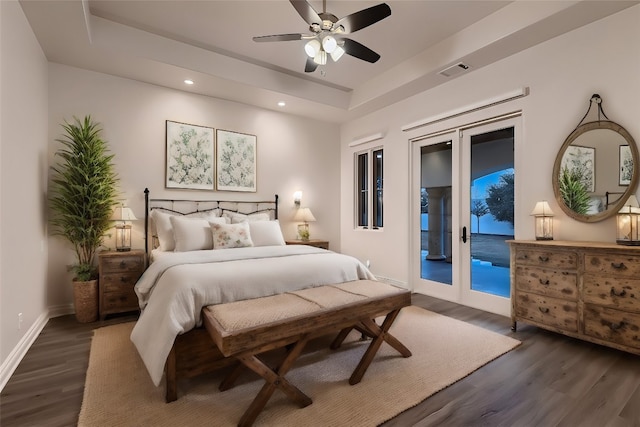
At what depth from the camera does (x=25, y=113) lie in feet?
9.00

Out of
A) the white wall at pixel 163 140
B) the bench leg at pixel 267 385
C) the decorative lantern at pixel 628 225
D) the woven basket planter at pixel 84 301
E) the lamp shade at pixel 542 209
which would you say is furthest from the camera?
the white wall at pixel 163 140

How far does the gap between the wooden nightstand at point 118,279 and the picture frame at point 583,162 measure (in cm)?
474

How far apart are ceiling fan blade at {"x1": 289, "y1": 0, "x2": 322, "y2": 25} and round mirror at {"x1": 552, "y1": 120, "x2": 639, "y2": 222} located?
271 centimetres

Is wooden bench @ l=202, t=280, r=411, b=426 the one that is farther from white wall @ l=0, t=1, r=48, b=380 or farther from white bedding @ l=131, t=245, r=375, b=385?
white wall @ l=0, t=1, r=48, b=380

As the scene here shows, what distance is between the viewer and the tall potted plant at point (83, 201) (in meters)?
3.38

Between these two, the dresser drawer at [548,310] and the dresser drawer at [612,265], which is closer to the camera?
the dresser drawer at [612,265]

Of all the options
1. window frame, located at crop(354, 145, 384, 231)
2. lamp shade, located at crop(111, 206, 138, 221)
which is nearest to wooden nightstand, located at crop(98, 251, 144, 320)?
lamp shade, located at crop(111, 206, 138, 221)

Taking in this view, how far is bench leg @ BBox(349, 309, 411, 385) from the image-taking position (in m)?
2.19

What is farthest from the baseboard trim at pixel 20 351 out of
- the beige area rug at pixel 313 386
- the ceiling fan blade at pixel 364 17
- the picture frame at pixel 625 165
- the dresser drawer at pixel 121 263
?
the picture frame at pixel 625 165

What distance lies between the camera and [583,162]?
2.97 meters

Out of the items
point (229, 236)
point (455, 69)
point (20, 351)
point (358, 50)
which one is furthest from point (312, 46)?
point (20, 351)

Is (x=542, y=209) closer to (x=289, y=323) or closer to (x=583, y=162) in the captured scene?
(x=583, y=162)

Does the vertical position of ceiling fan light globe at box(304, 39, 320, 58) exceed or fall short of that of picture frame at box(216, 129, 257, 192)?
it exceeds it

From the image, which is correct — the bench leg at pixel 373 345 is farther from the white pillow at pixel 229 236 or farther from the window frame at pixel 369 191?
the window frame at pixel 369 191
